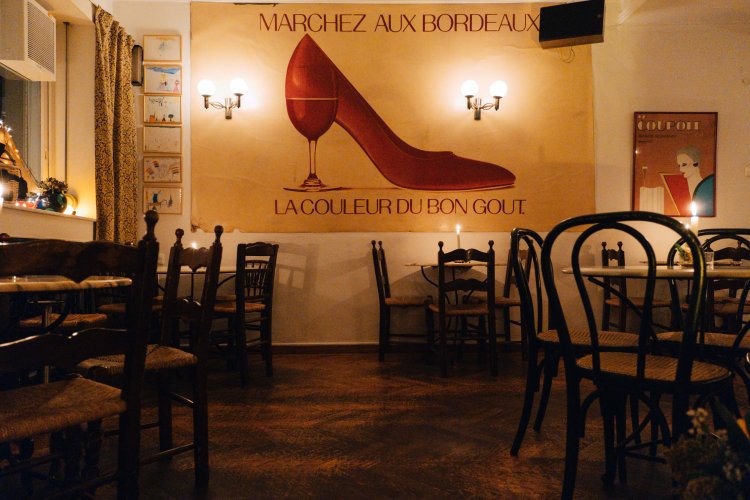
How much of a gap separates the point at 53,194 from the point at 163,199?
100 centimetres

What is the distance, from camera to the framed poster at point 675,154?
16.1 ft

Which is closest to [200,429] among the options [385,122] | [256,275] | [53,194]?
[256,275]

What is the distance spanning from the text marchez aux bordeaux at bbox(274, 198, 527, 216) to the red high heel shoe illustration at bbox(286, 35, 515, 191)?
0.39ft

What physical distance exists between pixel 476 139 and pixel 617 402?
10.9 ft

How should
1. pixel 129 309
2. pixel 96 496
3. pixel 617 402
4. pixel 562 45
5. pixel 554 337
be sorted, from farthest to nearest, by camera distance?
pixel 562 45, pixel 554 337, pixel 617 402, pixel 96 496, pixel 129 309

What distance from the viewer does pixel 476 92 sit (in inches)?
189

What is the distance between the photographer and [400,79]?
192 inches

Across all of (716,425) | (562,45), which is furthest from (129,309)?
(562,45)

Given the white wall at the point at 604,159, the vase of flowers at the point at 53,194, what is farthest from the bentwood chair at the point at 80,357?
the white wall at the point at 604,159

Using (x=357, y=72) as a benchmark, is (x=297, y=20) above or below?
above

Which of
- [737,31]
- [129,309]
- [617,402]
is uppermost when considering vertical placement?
[737,31]

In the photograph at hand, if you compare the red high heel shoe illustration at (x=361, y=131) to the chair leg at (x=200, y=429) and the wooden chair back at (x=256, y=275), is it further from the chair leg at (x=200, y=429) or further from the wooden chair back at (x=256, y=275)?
the chair leg at (x=200, y=429)

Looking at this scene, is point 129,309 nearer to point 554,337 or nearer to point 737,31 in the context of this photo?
point 554,337

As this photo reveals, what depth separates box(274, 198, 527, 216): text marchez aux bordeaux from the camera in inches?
190
